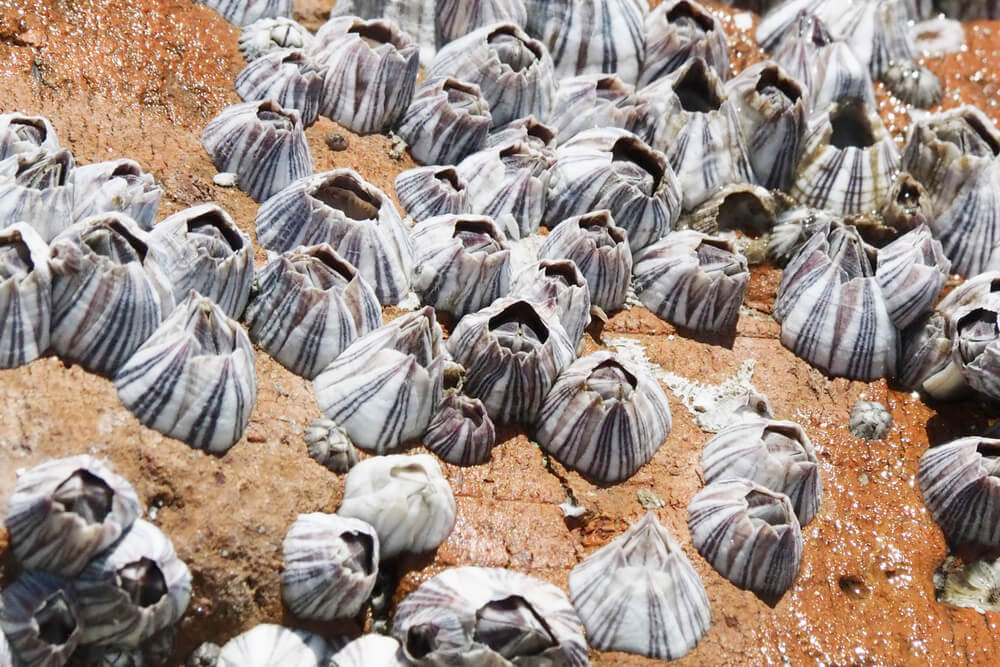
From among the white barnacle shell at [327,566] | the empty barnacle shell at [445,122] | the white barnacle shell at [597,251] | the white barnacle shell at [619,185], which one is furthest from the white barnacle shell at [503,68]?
the white barnacle shell at [327,566]

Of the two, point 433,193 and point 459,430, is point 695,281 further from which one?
point 459,430

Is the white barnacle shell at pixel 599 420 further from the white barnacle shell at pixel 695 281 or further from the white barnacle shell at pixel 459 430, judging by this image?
the white barnacle shell at pixel 695 281

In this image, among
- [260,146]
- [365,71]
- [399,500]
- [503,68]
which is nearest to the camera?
[399,500]

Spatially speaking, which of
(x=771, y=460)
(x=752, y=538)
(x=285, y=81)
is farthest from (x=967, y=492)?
(x=285, y=81)

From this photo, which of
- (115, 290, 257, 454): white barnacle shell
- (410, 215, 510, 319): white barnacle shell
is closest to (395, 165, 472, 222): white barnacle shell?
(410, 215, 510, 319): white barnacle shell

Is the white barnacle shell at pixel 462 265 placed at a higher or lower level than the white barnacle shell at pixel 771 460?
higher

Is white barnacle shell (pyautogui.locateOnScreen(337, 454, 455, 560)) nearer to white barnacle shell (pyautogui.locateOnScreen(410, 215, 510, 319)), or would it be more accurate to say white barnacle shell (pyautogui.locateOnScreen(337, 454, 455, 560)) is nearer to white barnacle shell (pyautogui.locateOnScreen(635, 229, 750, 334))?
white barnacle shell (pyautogui.locateOnScreen(410, 215, 510, 319))
